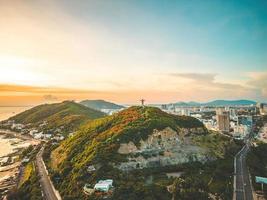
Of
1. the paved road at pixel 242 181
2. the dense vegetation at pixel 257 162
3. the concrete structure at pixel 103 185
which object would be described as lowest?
the dense vegetation at pixel 257 162

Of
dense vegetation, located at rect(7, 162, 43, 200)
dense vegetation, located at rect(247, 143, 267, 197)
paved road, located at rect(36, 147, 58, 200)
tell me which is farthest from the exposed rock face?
dense vegetation, located at rect(7, 162, 43, 200)

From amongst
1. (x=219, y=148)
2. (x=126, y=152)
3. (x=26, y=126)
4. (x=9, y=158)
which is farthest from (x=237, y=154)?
(x=26, y=126)

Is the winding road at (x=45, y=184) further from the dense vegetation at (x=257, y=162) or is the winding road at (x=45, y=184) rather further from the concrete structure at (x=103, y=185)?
the dense vegetation at (x=257, y=162)

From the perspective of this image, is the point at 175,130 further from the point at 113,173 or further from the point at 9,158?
the point at 9,158

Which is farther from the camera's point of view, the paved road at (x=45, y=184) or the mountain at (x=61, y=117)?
the mountain at (x=61, y=117)

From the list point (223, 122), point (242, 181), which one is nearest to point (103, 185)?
point (242, 181)

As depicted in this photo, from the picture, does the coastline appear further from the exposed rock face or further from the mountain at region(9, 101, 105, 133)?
the exposed rock face

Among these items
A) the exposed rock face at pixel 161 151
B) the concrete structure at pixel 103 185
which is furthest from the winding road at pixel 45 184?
the exposed rock face at pixel 161 151
